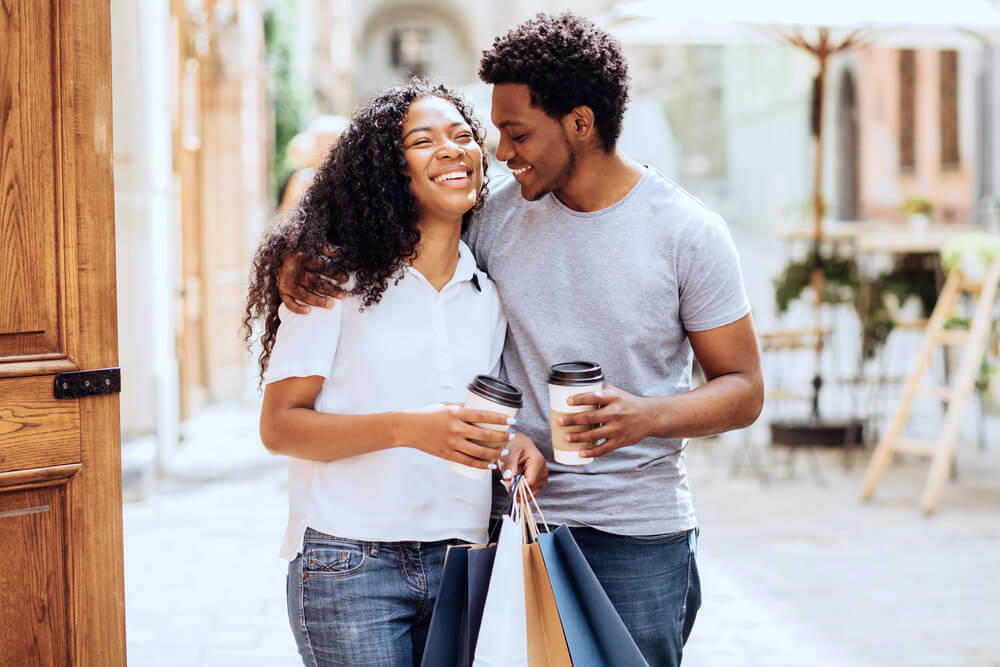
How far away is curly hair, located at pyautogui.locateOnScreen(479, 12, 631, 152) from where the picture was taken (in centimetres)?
239

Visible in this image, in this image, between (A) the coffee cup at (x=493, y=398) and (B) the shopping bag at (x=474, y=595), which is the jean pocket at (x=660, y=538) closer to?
(B) the shopping bag at (x=474, y=595)

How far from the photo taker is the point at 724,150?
34906 mm

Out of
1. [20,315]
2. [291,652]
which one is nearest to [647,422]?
[20,315]

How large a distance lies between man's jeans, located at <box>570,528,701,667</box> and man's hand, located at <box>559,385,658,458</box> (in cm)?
29

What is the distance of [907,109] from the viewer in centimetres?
2128

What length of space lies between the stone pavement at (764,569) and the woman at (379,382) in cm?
215

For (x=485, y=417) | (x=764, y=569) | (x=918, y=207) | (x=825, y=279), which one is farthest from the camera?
(x=918, y=207)

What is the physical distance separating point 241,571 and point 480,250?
319 cm

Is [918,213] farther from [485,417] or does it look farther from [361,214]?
[485,417]

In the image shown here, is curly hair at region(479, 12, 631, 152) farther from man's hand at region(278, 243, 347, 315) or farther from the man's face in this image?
man's hand at region(278, 243, 347, 315)

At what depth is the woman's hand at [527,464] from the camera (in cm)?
224

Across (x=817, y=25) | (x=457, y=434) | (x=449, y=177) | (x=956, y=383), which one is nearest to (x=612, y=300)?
(x=449, y=177)

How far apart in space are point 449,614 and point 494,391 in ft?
1.52

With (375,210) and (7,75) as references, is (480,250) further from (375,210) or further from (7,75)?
(7,75)
